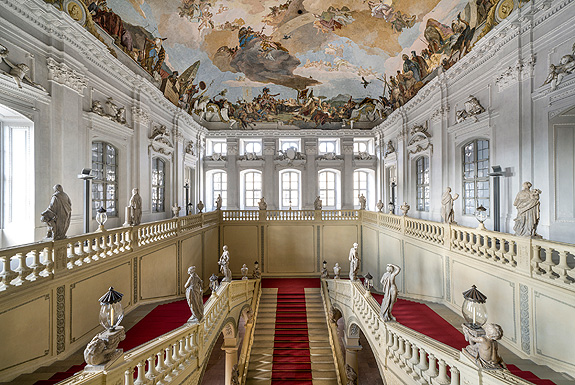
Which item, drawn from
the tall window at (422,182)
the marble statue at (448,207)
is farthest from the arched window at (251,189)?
the marble statue at (448,207)

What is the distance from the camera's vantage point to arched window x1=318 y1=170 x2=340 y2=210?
2144cm

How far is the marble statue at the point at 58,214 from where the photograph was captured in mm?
5820

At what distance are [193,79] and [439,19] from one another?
13001mm

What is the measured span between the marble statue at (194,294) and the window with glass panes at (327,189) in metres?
15.6

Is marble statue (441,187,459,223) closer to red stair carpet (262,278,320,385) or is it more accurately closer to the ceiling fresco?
the ceiling fresco

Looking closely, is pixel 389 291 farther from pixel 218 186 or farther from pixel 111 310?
pixel 218 186

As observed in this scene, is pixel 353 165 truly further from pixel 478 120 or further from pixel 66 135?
pixel 66 135

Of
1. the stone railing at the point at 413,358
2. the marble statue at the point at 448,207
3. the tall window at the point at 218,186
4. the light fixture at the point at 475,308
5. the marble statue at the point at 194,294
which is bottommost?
the stone railing at the point at 413,358

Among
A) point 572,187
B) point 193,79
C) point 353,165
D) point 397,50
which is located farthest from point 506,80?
point 193,79

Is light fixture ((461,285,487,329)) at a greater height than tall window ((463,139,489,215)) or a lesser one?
lesser

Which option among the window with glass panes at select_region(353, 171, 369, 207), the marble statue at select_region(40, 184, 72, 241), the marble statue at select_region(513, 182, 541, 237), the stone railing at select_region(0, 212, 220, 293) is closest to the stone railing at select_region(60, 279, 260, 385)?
the stone railing at select_region(0, 212, 220, 293)

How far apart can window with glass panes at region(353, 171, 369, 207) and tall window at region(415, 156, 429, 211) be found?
231 inches

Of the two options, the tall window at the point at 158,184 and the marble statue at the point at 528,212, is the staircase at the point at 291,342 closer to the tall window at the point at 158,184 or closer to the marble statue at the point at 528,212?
the tall window at the point at 158,184

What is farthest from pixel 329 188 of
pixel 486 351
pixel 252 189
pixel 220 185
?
pixel 486 351
